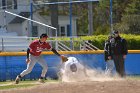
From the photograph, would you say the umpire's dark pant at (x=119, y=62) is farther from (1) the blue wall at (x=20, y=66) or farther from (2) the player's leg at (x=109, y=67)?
(1) the blue wall at (x=20, y=66)

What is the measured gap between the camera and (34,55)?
708 inches

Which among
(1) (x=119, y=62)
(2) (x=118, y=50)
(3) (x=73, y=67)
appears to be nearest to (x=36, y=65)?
(3) (x=73, y=67)

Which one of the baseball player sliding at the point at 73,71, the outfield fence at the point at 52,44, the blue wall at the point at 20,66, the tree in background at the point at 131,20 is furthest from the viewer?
the tree in background at the point at 131,20

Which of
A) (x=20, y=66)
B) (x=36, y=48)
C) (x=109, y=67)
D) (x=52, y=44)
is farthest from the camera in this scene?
(x=52, y=44)

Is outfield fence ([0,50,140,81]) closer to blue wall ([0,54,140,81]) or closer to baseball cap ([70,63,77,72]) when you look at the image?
blue wall ([0,54,140,81])

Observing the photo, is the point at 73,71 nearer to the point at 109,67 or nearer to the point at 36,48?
the point at 36,48

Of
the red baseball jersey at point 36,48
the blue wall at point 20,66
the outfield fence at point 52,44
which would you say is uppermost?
the red baseball jersey at point 36,48

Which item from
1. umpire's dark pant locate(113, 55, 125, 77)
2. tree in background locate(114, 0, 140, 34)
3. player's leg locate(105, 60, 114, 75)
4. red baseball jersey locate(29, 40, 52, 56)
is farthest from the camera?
tree in background locate(114, 0, 140, 34)

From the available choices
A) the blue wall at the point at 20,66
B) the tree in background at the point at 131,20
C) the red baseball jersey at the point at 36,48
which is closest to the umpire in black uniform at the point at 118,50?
the red baseball jersey at the point at 36,48

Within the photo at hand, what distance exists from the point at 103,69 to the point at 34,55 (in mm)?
5250

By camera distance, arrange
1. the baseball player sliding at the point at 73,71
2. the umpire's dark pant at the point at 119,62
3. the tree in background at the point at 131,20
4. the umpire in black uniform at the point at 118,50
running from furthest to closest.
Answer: the tree in background at the point at 131,20 → the umpire's dark pant at the point at 119,62 → the umpire in black uniform at the point at 118,50 → the baseball player sliding at the point at 73,71

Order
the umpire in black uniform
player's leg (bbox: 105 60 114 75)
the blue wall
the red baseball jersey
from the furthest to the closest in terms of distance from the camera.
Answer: the blue wall < player's leg (bbox: 105 60 114 75) < the umpire in black uniform < the red baseball jersey

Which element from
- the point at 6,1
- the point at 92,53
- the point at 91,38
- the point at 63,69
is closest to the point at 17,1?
the point at 6,1

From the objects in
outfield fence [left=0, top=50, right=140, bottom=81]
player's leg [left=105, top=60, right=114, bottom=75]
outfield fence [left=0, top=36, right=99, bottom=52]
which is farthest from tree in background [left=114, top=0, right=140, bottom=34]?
player's leg [left=105, top=60, right=114, bottom=75]
